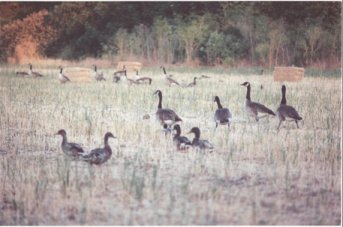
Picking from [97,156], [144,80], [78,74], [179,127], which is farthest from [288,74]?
[97,156]

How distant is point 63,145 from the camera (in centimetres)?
608

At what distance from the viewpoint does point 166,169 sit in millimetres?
5586

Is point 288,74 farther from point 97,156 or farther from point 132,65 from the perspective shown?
point 97,156

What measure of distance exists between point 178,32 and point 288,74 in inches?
133

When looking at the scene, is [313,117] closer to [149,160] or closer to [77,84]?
[149,160]

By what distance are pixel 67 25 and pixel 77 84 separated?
5.75ft

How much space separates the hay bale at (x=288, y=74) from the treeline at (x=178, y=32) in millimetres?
238

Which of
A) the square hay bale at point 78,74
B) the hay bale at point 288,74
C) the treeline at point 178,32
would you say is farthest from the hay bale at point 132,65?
the hay bale at point 288,74

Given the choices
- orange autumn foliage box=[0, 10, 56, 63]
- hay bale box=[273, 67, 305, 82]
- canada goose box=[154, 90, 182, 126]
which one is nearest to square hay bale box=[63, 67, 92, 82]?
orange autumn foliage box=[0, 10, 56, 63]

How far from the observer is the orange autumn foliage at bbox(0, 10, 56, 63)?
12377 mm

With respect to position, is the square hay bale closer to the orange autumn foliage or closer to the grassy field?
the orange autumn foliage

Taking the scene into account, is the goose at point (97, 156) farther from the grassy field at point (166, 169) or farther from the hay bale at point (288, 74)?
the hay bale at point (288, 74)

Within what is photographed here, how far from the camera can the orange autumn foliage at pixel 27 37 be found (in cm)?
1238

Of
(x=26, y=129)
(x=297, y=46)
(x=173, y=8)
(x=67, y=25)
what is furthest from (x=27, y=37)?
(x=297, y=46)
